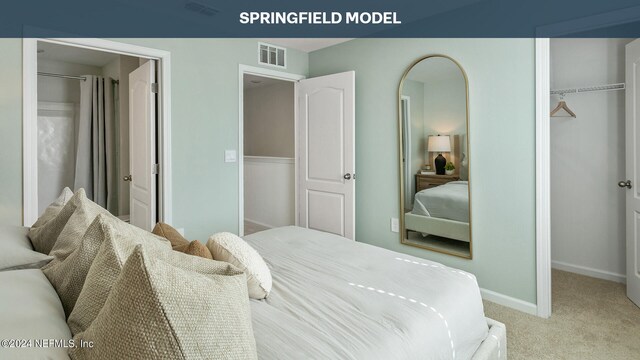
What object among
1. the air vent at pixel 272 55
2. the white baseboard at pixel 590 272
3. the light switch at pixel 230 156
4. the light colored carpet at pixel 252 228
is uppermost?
the air vent at pixel 272 55

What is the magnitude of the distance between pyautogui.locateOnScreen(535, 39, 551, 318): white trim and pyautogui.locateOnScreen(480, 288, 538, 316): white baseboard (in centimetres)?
5

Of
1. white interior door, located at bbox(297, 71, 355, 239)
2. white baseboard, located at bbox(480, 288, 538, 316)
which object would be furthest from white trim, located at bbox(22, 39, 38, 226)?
white baseboard, located at bbox(480, 288, 538, 316)

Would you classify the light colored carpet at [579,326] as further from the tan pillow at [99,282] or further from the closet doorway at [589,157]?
the tan pillow at [99,282]

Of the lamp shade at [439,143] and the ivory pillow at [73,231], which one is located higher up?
the lamp shade at [439,143]

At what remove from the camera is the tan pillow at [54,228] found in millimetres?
1504

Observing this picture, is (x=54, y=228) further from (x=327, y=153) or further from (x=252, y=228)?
(x=252, y=228)

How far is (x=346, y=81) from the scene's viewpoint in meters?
3.66

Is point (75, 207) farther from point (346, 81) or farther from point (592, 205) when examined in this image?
point (592, 205)

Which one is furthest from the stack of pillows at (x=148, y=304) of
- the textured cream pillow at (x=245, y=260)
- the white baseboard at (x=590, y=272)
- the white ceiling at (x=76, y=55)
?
the white ceiling at (x=76, y=55)

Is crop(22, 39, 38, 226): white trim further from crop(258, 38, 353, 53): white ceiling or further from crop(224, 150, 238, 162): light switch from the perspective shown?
crop(258, 38, 353, 53): white ceiling

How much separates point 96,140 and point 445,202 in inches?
173
